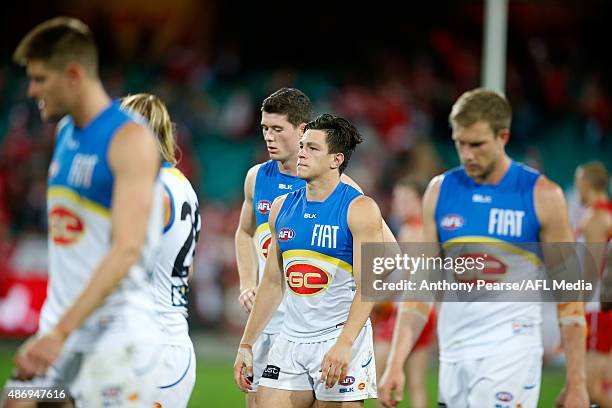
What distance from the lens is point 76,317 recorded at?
4105 mm

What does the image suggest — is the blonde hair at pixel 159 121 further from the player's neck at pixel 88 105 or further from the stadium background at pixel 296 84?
the stadium background at pixel 296 84

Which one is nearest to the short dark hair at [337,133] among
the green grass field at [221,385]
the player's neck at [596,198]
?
the player's neck at [596,198]

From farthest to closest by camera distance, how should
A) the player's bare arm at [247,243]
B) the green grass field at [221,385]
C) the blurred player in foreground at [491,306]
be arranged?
the green grass field at [221,385]
the player's bare arm at [247,243]
the blurred player in foreground at [491,306]

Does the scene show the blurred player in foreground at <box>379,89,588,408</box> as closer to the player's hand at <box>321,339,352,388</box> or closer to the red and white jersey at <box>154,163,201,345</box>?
the player's hand at <box>321,339,352,388</box>

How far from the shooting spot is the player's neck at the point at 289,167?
703 cm

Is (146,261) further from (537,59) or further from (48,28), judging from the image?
(537,59)

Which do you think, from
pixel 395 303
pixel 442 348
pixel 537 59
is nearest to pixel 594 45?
pixel 537 59

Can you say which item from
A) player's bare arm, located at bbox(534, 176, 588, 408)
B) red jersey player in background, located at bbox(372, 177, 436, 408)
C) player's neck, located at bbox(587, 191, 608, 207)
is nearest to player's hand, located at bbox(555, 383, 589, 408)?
player's bare arm, located at bbox(534, 176, 588, 408)

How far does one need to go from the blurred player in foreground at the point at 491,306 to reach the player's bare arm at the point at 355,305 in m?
0.43

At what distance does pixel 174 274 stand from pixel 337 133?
4.53 feet

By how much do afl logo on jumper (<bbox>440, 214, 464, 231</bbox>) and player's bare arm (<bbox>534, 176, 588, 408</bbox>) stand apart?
0.49m

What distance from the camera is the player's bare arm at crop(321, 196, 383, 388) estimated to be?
548cm

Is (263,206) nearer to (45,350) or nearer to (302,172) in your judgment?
(302,172)

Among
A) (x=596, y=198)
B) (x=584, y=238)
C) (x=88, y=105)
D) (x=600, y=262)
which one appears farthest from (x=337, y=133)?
(x=596, y=198)
